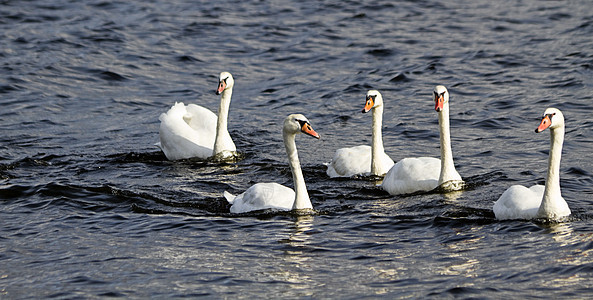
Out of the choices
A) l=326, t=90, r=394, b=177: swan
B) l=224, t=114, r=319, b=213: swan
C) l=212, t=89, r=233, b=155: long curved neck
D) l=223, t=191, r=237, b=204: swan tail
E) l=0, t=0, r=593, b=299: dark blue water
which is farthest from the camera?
l=212, t=89, r=233, b=155: long curved neck

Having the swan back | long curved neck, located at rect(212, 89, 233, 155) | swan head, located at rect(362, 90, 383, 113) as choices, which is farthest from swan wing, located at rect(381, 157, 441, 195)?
long curved neck, located at rect(212, 89, 233, 155)

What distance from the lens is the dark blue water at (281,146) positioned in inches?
335

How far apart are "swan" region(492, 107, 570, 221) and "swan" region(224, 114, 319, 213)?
218 cm

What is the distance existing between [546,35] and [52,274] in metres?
14.8

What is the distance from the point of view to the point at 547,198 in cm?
944

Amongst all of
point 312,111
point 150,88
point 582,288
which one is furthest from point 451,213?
point 150,88

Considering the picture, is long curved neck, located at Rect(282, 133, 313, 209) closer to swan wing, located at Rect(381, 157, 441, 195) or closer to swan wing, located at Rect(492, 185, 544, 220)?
swan wing, located at Rect(381, 157, 441, 195)

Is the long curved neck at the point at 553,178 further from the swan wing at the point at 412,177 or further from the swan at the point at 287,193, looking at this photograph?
the swan at the point at 287,193

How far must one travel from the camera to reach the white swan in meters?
13.9

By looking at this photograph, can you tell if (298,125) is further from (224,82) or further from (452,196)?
(224,82)

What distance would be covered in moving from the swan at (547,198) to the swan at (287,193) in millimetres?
2182

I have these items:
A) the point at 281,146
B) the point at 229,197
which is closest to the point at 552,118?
the point at 229,197

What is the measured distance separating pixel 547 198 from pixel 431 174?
85.7 inches

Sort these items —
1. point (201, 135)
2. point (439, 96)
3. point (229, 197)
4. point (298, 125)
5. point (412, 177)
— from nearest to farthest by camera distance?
point (298, 125), point (439, 96), point (229, 197), point (412, 177), point (201, 135)
